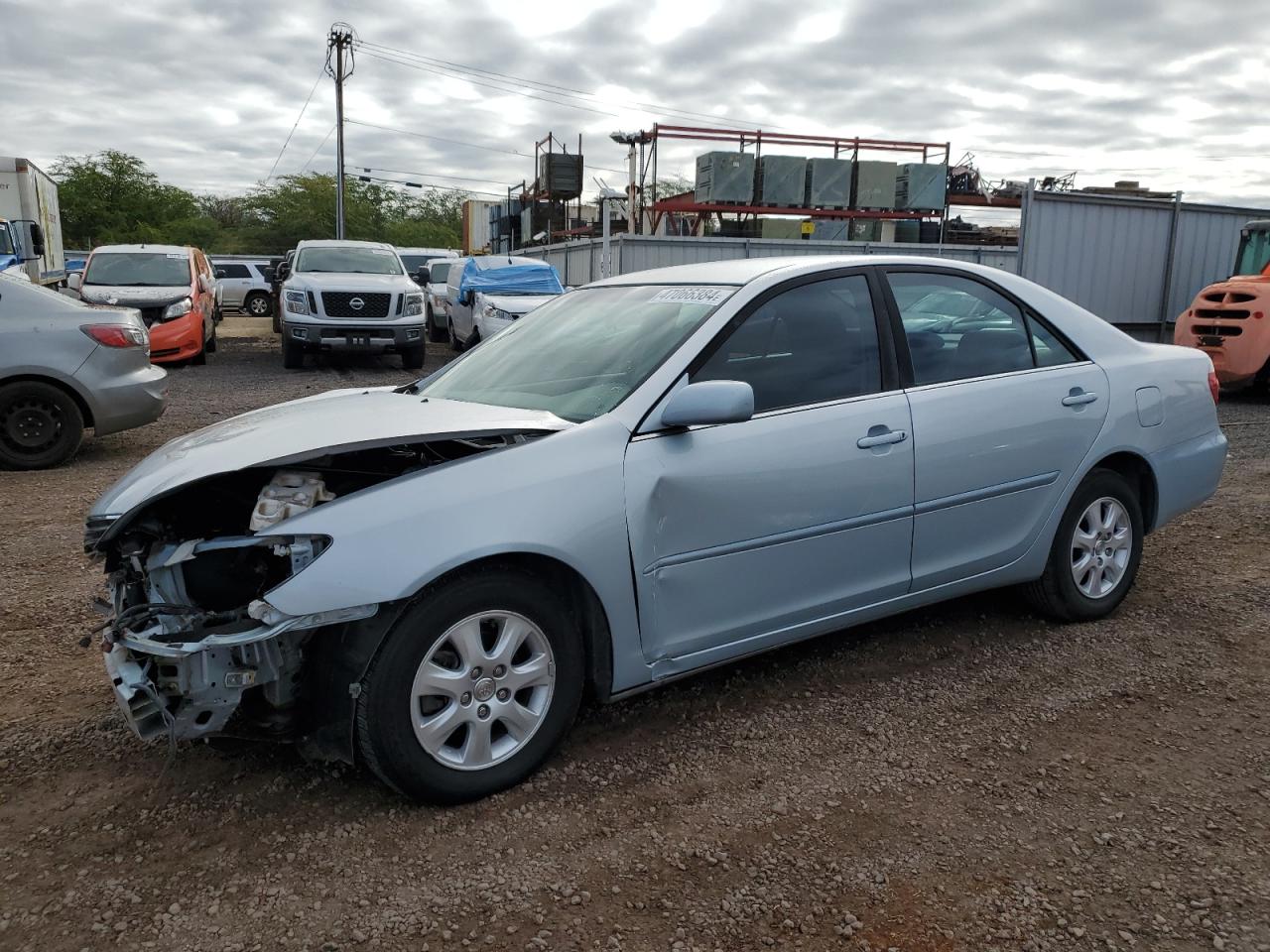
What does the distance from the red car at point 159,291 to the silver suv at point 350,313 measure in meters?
1.42

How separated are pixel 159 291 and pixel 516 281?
5.25 m

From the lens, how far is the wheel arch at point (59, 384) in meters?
7.55

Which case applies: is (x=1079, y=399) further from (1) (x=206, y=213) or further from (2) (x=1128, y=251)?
(1) (x=206, y=213)

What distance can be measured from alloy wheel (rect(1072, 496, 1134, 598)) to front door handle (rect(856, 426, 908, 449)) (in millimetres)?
1117

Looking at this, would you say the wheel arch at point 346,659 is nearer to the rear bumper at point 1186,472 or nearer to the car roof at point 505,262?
A: the rear bumper at point 1186,472

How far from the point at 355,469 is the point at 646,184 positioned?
21338 mm

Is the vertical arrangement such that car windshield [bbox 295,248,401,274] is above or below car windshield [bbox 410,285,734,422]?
above

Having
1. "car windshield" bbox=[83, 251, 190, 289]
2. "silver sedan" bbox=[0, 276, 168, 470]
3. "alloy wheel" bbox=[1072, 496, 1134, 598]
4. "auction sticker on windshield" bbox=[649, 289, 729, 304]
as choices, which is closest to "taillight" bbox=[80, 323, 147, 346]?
"silver sedan" bbox=[0, 276, 168, 470]

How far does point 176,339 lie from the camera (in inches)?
578

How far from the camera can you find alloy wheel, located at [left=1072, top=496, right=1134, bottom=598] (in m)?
4.22

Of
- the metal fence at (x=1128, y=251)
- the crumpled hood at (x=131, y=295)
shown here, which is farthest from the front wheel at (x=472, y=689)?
the metal fence at (x=1128, y=251)

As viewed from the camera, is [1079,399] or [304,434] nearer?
[304,434]

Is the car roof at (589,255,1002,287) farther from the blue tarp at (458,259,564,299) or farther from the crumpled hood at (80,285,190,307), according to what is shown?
the crumpled hood at (80,285,190,307)

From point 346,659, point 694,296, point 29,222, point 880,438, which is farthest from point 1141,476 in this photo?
point 29,222
